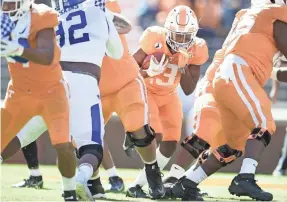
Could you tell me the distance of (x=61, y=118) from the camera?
18.1 ft

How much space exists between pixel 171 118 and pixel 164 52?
0.73m

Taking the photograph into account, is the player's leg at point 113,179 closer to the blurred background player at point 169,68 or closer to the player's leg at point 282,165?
the blurred background player at point 169,68

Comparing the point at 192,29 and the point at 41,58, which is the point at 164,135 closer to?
the point at 192,29

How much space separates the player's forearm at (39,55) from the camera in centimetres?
522

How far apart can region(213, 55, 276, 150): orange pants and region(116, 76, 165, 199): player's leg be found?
1.89 ft

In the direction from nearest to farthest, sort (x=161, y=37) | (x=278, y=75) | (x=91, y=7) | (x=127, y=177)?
(x=91, y=7), (x=278, y=75), (x=161, y=37), (x=127, y=177)

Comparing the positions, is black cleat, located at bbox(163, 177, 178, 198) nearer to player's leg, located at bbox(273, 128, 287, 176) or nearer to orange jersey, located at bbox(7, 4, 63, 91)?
orange jersey, located at bbox(7, 4, 63, 91)

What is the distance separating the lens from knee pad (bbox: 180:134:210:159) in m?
7.12

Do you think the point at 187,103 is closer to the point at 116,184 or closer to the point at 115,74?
the point at 116,184

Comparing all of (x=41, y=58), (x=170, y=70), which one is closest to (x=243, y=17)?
(x=170, y=70)

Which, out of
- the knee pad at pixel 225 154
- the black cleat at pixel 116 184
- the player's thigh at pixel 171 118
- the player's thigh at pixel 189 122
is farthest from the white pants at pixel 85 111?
the player's thigh at pixel 189 122

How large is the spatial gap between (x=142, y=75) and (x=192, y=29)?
25.6 inches

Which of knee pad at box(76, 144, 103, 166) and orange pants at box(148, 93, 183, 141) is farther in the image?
orange pants at box(148, 93, 183, 141)

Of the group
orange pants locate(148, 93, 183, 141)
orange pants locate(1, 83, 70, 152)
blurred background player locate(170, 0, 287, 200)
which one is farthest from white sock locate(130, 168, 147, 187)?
orange pants locate(1, 83, 70, 152)
